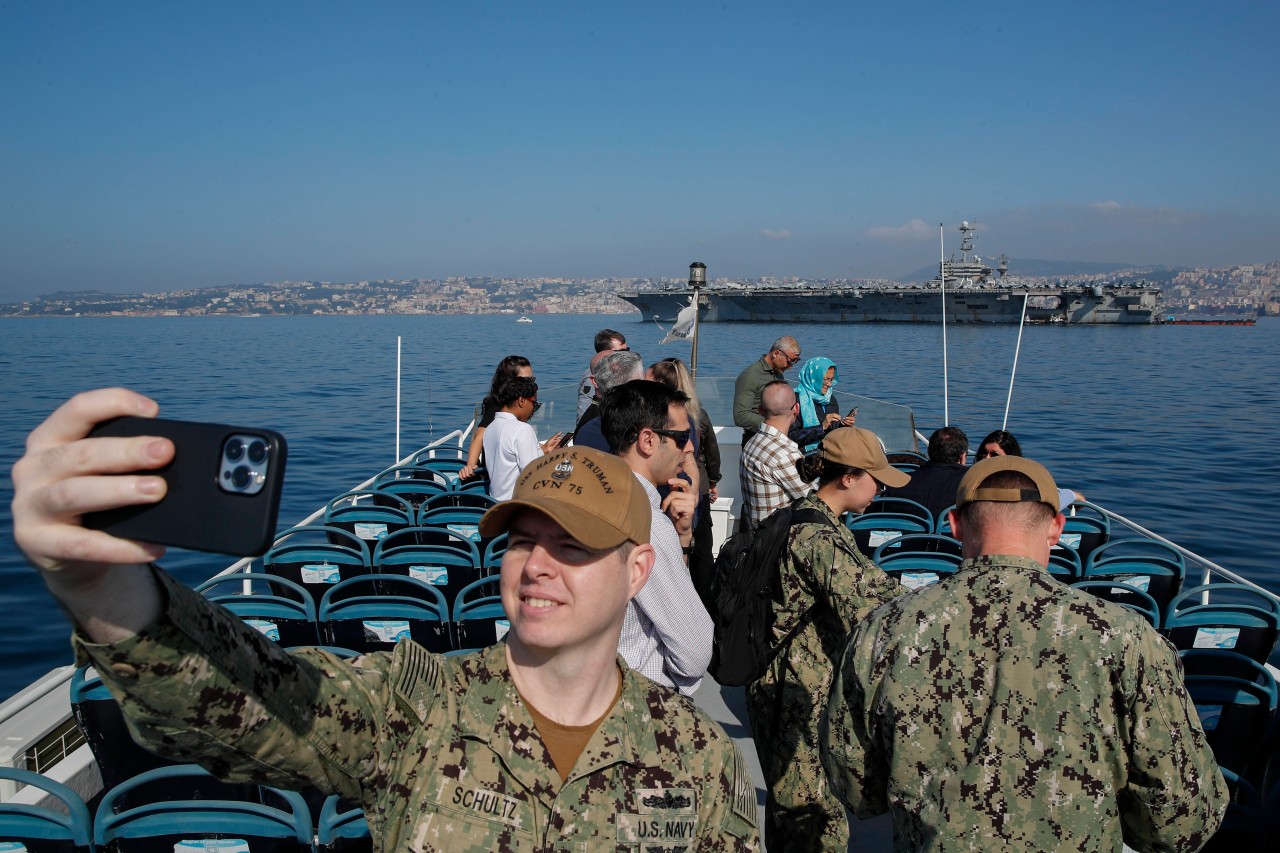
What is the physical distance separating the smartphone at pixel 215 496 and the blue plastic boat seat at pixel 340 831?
1456 millimetres

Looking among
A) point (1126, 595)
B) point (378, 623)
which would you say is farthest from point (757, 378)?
point (378, 623)

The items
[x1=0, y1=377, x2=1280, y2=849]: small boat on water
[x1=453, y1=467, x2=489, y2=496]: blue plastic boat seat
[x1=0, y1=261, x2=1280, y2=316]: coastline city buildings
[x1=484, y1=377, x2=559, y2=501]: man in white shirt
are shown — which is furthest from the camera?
[x1=0, y1=261, x2=1280, y2=316]: coastline city buildings

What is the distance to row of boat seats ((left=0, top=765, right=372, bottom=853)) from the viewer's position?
1935 mm

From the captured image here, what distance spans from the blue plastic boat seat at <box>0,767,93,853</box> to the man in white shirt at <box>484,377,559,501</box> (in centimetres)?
299

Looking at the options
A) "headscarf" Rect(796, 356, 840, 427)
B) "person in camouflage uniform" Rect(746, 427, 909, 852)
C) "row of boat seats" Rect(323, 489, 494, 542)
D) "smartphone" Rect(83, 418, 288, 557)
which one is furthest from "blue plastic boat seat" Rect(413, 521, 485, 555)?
"smartphone" Rect(83, 418, 288, 557)

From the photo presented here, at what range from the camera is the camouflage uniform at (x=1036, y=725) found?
160cm

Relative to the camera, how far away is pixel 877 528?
5.04 m

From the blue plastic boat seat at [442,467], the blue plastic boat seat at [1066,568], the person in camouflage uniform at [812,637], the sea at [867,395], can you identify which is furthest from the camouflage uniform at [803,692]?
the blue plastic boat seat at [442,467]

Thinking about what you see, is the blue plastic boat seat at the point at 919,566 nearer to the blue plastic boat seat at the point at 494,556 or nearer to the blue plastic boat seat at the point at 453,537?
the blue plastic boat seat at the point at 494,556

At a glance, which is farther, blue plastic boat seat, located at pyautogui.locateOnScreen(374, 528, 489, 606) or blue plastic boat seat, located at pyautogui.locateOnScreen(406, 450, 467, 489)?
blue plastic boat seat, located at pyautogui.locateOnScreen(406, 450, 467, 489)

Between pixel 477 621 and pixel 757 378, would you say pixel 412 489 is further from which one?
pixel 477 621

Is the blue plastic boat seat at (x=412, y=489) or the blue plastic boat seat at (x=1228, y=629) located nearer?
the blue plastic boat seat at (x=1228, y=629)

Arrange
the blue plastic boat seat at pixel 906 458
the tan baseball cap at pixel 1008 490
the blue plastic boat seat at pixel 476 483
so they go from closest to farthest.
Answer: the tan baseball cap at pixel 1008 490 < the blue plastic boat seat at pixel 476 483 < the blue plastic boat seat at pixel 906 458

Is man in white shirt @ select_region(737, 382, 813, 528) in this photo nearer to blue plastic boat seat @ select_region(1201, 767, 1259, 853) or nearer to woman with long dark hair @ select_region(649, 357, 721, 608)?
woman with long dark hair @ select_region(649, 357, 721, 608)
